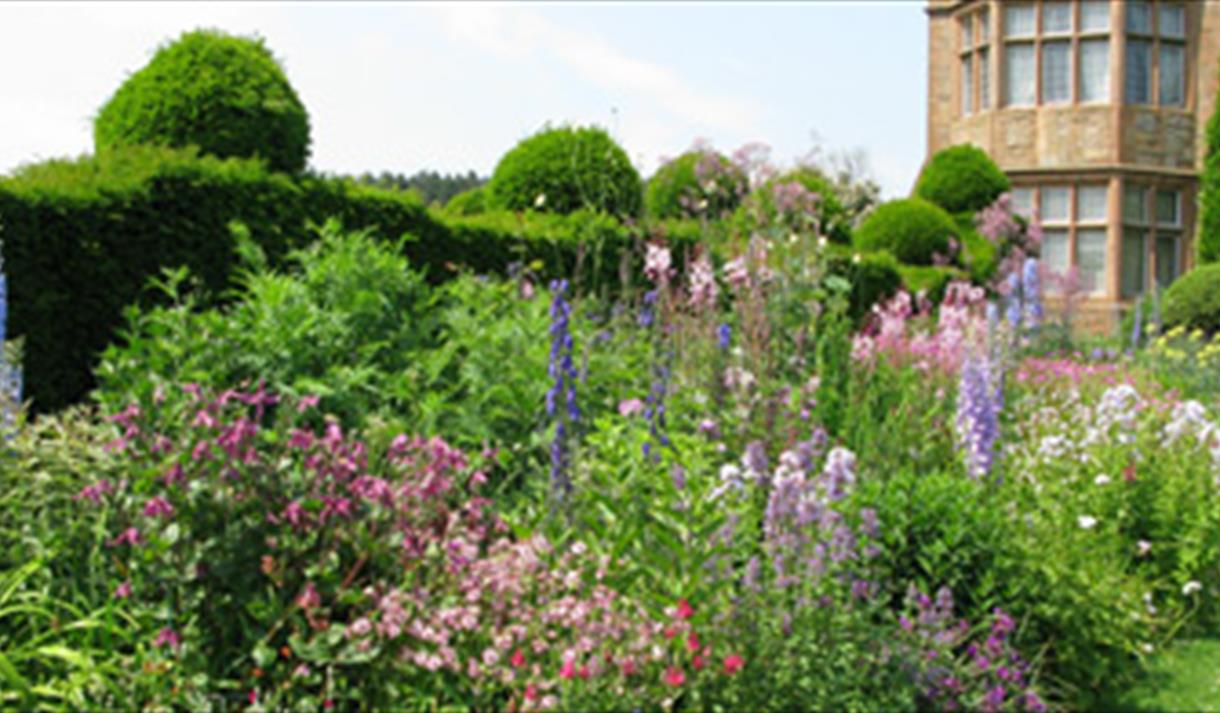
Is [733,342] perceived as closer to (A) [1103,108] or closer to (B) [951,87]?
(A) [1103,108]

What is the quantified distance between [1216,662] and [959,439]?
4.76 feet

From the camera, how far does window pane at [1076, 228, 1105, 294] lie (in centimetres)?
2302

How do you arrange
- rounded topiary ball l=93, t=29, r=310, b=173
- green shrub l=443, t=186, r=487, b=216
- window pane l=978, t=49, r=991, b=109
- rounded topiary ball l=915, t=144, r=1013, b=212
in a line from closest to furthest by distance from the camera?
1. rounded topiary ball l=93, t=29, r=310, b=173
2. green shrub l=443, t=186, r=487, b=216
3. rounded topiary ball l=915, t=144, r=1013, b=212
4. window pane l=978, t=49, r=991, b=109

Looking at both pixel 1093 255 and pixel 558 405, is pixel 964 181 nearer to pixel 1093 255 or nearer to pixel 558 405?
pixel 1093 255

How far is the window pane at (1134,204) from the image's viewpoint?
2294cm

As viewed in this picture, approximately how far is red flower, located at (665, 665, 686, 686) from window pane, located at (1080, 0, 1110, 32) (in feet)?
71.2

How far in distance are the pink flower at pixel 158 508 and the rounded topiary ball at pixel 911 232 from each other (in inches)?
611

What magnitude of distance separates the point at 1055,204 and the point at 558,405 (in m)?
20.3

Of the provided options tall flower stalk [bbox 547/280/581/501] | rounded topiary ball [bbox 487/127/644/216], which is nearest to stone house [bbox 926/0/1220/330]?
rounded topiary ball [bbox 487/127/644/216]

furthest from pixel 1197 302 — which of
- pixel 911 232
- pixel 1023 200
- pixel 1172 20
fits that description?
pixel 1172 20

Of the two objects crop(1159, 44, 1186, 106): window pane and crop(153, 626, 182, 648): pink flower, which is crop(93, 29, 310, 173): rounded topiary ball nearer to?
crop(153, 626, 182, 648): pink flower

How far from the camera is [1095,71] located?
22.8 metres

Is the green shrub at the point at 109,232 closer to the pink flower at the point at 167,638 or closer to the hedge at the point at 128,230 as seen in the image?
the hedge at the point at 128,230

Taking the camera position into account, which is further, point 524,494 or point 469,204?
point 469,204
